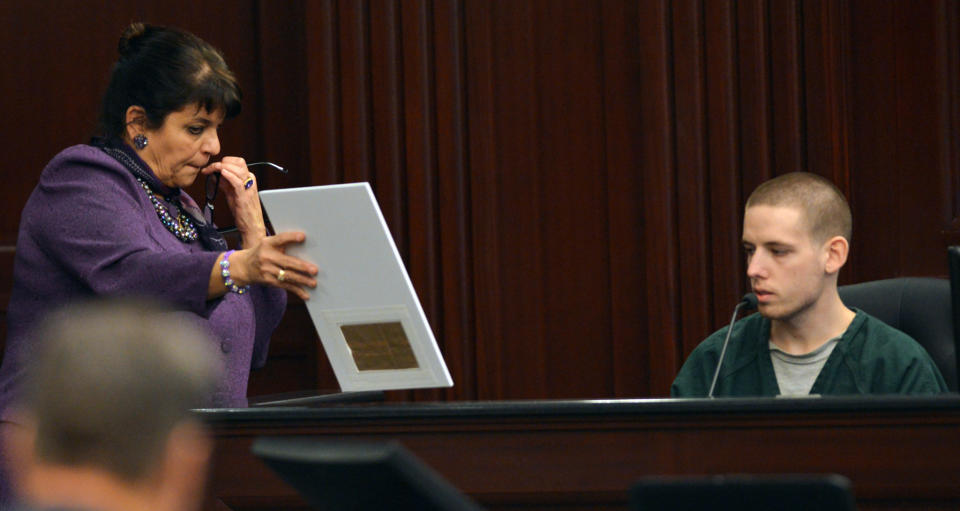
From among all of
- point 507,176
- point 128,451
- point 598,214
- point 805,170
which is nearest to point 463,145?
point 507,176

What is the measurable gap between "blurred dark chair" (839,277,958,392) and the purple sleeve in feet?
4.21

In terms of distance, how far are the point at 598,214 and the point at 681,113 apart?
13.6 inches

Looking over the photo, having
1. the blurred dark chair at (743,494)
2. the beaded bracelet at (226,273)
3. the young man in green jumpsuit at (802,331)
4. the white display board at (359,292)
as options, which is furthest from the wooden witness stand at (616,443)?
the blurred dark chair at (743,494)

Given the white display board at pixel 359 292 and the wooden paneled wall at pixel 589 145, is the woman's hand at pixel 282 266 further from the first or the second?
the wooden paneled wall at pixel 589 145

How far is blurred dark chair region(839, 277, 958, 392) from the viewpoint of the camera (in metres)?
2.66

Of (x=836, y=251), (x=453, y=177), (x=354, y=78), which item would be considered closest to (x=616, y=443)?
(x=836, y=251)

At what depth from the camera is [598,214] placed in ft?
12.2

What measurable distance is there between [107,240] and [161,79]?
0.36 meters

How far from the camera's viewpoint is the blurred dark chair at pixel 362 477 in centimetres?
109

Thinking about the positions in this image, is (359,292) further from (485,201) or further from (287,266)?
(485,201)

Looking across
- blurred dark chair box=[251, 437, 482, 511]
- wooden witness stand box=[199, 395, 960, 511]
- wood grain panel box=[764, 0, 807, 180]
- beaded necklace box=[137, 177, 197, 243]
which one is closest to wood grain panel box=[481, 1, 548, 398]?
wood grain panel box=[764, 0, 807, 180]

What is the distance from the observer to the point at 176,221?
2627 mm

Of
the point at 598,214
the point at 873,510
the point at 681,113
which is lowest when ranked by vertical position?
the point at 873,510

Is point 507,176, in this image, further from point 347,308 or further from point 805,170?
point 347,308
